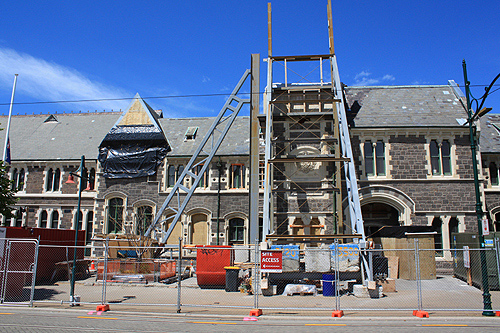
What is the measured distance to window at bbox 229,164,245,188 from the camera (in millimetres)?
25328

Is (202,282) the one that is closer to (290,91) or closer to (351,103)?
(290,91)

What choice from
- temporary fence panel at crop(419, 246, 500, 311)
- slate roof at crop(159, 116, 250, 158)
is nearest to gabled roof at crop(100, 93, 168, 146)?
slate roof at crop(159, 116, 250, 158)

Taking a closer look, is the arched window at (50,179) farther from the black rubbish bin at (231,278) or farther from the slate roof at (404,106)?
the slate roof at (404,106)

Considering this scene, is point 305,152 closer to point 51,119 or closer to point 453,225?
point 453,225

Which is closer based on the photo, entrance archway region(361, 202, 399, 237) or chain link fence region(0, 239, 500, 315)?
chain link fence region(0, 239, 500, 315)

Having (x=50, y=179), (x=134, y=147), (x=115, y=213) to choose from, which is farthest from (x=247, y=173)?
(x=50, y=179)

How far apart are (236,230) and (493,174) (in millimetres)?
16609

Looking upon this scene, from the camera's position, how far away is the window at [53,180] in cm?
2772

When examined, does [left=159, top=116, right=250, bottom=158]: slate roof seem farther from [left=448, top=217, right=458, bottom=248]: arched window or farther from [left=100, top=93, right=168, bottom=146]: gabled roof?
[left=448, top=217, right=458, bottom=248]: arched window

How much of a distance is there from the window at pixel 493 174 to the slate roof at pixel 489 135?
959 millimetres

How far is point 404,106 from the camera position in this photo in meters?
23.1

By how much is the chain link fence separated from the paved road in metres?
0.55

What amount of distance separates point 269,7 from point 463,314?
1767cm

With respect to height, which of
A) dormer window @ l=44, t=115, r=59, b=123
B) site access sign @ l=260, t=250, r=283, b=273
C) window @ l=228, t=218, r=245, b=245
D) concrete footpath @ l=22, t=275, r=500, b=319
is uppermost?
dormer window @ l=44, t=115, r=59, b=123
